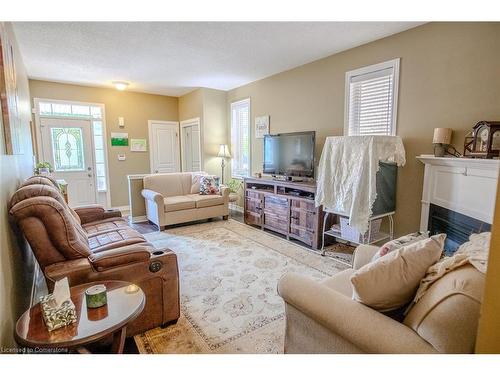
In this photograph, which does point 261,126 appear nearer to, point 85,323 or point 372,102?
point 372,102

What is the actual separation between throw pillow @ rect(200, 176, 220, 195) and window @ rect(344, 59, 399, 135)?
2.51 metres

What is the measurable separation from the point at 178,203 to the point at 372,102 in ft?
10.6

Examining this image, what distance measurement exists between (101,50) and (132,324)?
3.42 metres

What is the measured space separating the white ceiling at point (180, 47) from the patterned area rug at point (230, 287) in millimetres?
2589

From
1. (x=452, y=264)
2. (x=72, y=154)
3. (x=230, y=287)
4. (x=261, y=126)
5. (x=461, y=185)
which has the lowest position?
(x=230, y=287)

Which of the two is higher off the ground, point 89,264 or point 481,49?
point 481,49

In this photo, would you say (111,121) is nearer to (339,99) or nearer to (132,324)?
(339,99)

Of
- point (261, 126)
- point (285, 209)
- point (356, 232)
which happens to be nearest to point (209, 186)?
point (261, 126)

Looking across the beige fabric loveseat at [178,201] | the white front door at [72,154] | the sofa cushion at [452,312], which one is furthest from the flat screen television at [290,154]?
the white front door at [72,154]

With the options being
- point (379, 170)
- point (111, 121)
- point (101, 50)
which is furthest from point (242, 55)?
point (111, 121)

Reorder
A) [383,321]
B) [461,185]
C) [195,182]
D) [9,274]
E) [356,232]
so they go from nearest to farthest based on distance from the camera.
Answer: [383,321] < [9,274] < [461,185] < [356,232] < [195,182]

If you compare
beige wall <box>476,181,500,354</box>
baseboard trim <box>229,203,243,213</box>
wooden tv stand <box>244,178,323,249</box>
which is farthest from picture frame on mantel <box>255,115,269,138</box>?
beige wall <box>476,181,500,354</box>

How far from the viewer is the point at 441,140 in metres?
2.50
